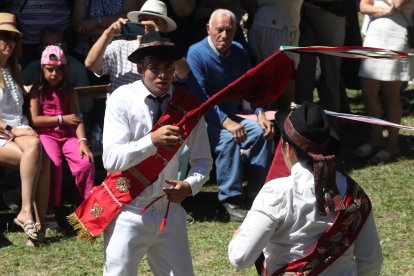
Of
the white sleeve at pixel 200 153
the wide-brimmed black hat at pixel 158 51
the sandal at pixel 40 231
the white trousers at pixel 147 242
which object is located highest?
the wide-brimmed black hat at pixel 158 51

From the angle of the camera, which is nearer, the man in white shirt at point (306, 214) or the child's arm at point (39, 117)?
the man in white shirt at point (306, 214)

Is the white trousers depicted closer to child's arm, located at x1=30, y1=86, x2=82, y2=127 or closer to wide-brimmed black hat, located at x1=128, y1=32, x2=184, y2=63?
wide-brimmed black hat, located at x1=128, y1=32, x2=184, y2=63

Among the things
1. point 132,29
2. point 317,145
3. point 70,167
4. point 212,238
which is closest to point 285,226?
point 317,145

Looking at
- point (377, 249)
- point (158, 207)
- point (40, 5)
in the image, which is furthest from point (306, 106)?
point (40, 5)

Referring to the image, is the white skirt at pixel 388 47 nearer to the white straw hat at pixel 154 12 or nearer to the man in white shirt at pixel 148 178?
the white straw hat at pixel 154 12

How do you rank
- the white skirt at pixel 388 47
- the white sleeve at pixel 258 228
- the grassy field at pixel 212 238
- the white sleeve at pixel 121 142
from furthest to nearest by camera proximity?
the white skirt at pixel 388 47 < the grassy field at pixel 212 238 < the white sleeve at pixel 121 142 < the white sleeve at pixel 258 228

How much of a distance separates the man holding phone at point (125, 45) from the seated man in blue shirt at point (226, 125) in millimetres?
424

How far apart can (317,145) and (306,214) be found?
12.7 inches

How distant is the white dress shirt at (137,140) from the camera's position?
5.12 meters

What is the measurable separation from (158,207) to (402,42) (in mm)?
5439

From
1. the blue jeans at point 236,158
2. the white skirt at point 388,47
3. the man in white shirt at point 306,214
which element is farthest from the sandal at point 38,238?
the white skirt at point 388,47

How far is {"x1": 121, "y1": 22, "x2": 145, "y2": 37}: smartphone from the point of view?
8117 millimetres

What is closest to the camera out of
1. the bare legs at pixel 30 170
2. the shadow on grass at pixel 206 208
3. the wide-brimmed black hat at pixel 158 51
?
the wide-brimmed black hat at pixel 158 51

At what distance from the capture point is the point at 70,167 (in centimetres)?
838
